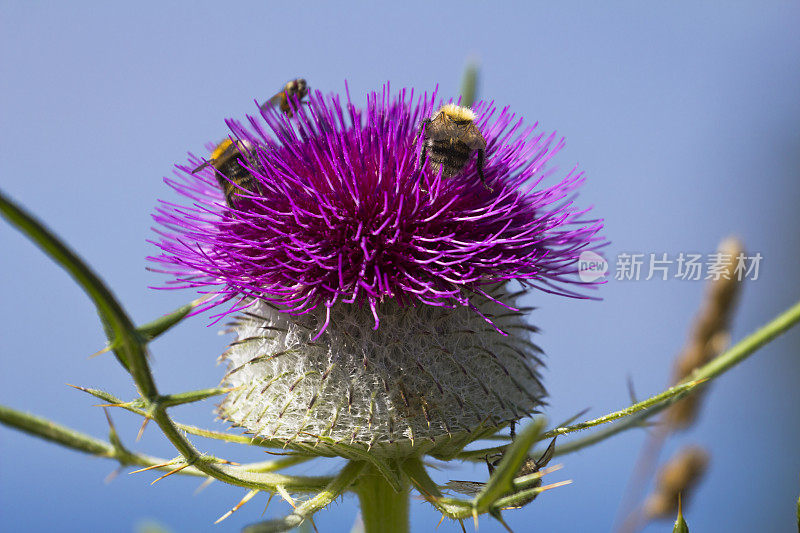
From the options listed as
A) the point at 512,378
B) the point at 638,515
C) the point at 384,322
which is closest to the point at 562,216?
the point at 512,378

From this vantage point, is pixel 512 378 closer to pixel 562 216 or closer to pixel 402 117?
pixel 562 216

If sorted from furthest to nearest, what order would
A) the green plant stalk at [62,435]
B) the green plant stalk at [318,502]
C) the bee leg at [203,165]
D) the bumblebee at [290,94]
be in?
1. the bumblebee at [290,94]
2. the bee leg at [203,165]
3. the green plant stalk at [318,502]
4. the green plant stalk at [62,435]

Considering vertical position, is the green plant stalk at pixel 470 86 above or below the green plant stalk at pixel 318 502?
above

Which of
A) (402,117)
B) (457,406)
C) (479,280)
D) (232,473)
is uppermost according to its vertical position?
(402,117)

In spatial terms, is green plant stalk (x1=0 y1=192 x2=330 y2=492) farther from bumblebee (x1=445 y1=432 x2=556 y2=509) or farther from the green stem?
the green stem

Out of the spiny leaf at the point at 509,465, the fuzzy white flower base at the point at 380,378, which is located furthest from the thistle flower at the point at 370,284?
the spiny leaf at the point at 509,465

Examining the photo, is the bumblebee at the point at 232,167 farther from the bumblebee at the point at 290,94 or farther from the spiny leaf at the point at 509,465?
the spiny leaf at the point at 509,465
